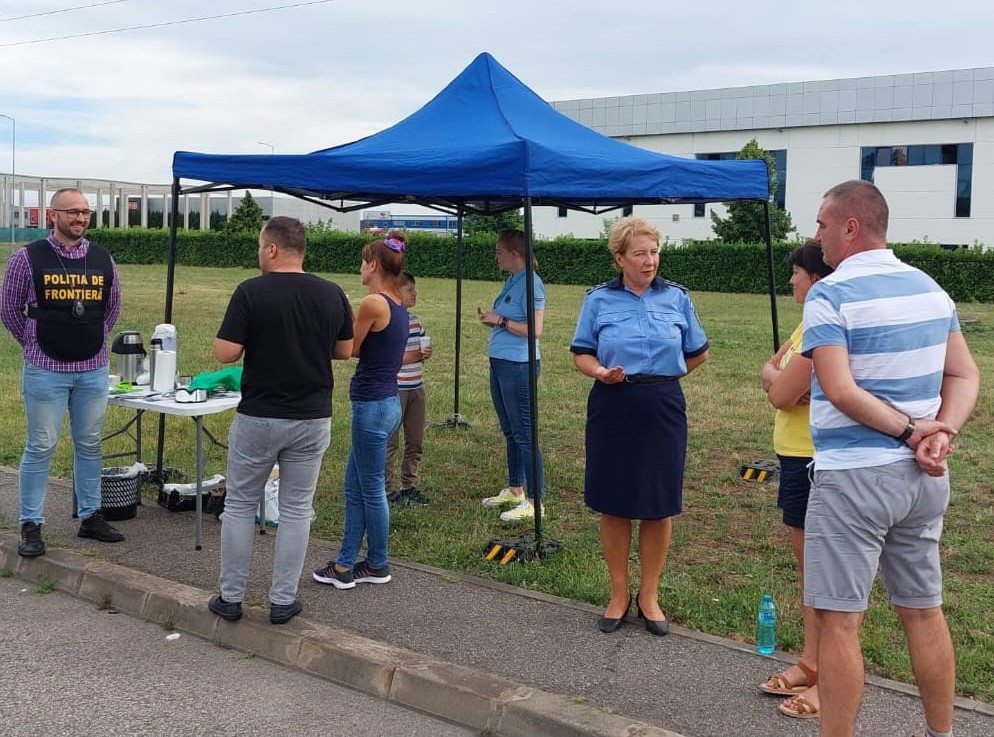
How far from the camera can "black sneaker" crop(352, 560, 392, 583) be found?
5371 millimetres

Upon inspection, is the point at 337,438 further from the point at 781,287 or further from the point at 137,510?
the point at 781,287

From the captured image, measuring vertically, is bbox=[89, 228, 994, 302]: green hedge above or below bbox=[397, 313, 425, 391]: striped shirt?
above

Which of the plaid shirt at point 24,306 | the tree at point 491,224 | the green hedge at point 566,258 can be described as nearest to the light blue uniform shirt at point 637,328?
the plaid shirt at point 24,306

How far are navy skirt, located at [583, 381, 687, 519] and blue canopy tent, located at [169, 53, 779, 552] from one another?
3.71 feet

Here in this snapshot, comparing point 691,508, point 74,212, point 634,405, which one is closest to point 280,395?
point 634,405

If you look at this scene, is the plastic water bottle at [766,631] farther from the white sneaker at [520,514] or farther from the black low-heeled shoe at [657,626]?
the white sneaker at [520,514]

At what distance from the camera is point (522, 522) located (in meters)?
6.65

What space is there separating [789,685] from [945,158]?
47702mm

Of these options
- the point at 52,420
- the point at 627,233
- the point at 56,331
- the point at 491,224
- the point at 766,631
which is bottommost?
the point at 766,631

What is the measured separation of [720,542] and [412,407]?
2.24 m

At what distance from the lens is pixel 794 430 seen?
13.1ft

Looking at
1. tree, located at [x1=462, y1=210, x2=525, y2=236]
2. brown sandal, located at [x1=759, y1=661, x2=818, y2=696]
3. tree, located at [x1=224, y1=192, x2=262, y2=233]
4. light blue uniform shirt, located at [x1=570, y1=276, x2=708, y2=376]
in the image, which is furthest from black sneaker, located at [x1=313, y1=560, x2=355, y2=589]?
tree, located at [x1=224, y1=192, x2=262, y2=233]

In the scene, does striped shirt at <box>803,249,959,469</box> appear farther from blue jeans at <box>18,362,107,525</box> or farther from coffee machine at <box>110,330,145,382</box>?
coffee machine at <box>110,330,145,382</box>

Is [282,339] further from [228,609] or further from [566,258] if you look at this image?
[566,258]
